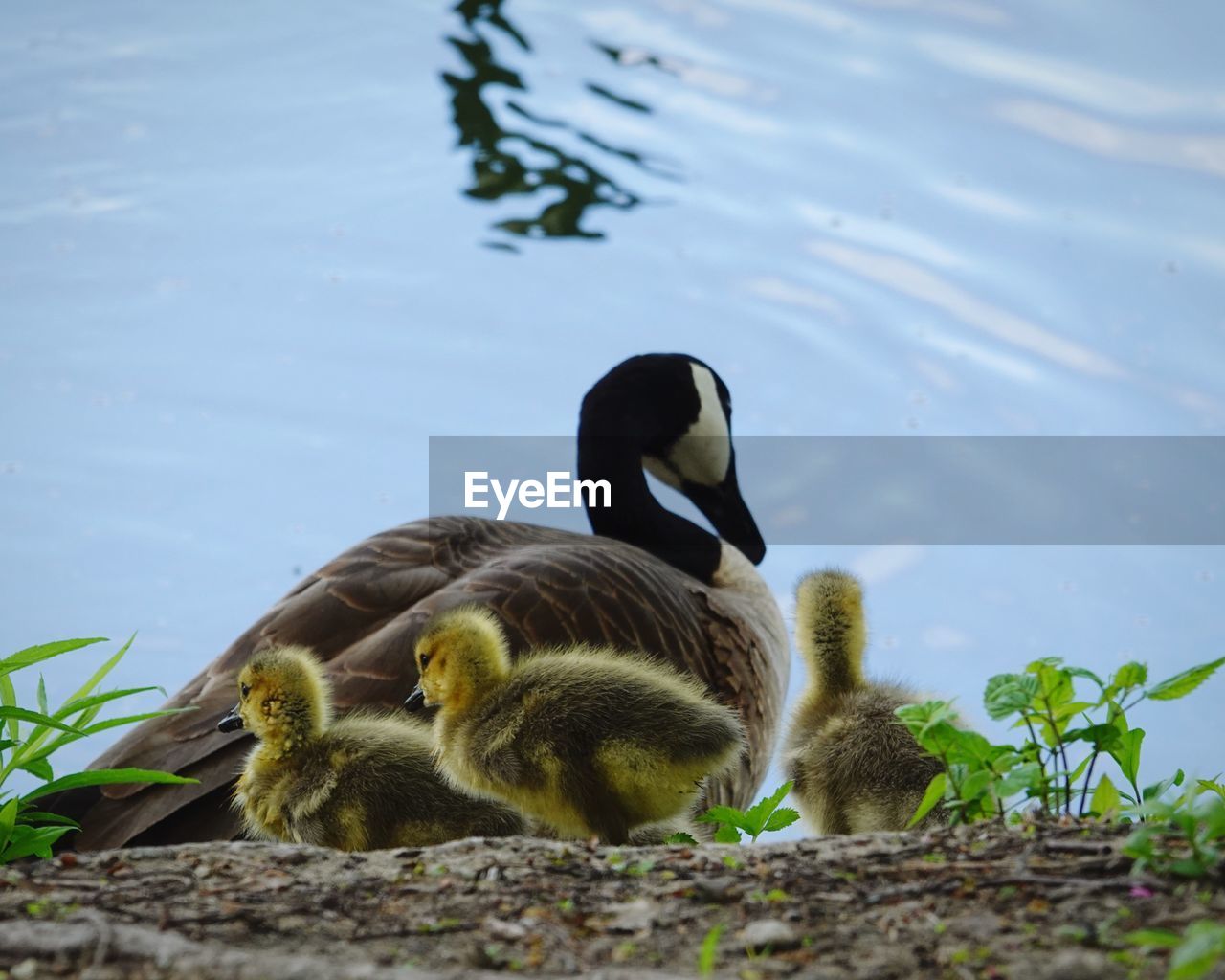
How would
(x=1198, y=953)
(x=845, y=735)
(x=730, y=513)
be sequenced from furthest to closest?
(x=730, y=513), (x=845, y=735), (x=1198, y=953)

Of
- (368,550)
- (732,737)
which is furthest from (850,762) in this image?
(368,550)

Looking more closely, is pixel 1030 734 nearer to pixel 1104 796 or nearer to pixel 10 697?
pixel 1104 796

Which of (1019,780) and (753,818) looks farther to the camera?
(753,818)

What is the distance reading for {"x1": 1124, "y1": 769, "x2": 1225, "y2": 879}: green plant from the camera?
56.2 inches

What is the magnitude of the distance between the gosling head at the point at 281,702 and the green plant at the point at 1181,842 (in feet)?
4.31

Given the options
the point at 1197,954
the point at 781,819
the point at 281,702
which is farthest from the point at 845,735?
the point at 1197,954

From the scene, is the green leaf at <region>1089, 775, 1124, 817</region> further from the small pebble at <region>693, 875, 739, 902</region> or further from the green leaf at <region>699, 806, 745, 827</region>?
the small pebble at <region>693, 875, 739, 902</region>

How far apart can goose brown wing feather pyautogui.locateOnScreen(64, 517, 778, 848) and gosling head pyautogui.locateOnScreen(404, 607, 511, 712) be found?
1.02 ft

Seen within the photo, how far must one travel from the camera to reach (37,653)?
220cm

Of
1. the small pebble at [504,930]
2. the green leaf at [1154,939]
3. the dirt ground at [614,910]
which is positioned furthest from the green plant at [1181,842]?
the small pebble at [504,930]

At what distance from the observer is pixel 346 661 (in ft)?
8.55

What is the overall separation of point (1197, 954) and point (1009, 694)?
0.76 metres

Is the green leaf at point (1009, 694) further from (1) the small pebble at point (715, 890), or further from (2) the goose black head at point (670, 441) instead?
(2) the goose black head at point (670, 441)

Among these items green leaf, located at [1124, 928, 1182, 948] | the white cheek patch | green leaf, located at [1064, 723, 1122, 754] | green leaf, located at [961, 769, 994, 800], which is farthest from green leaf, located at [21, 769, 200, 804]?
the white cheek patch
